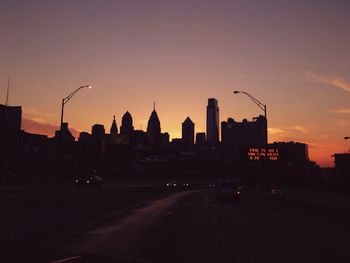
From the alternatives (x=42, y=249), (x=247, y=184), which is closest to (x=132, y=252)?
(x=42, y=249)

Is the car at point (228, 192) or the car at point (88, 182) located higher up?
the car at point (88, 182)

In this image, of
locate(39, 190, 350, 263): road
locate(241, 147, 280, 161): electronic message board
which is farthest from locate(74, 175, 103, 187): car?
locate(39, 190, 350, 263): road

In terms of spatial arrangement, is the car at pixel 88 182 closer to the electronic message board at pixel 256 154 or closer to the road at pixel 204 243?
the electronic message board at pixel 256 154

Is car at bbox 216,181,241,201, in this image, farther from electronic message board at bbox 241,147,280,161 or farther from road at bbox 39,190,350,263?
electronic message board at bbox 241,147,280,161

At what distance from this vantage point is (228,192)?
44.1 m

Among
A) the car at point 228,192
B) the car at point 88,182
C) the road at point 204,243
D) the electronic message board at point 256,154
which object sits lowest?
the road at point 204,243

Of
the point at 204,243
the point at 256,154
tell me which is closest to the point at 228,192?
the point at 204,243

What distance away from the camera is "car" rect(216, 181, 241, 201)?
43.9 metres

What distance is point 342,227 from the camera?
23.1m

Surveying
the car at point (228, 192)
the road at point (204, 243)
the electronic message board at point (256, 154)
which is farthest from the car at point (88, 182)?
the road at point (204, 243)

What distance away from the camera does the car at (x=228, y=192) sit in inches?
1730

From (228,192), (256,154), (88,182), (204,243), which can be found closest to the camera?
(204,243)

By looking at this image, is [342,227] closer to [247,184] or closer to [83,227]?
[83,227]

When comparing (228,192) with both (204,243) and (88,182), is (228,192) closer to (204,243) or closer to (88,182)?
(88,182)
